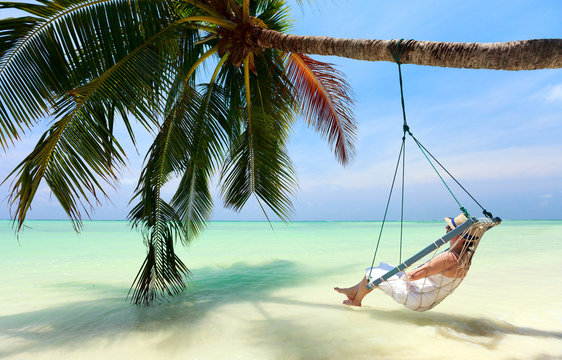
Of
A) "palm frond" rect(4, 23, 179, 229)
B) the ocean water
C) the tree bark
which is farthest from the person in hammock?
"palm frond" rect(4, 23, 179, 229)

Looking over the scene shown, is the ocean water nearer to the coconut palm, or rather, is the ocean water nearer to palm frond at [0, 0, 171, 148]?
the coconut palm

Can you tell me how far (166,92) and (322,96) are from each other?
2.12m

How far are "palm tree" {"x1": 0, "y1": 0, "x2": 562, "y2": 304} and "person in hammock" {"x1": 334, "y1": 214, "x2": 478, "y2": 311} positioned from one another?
1158mm

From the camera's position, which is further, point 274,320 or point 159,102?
point 274,320

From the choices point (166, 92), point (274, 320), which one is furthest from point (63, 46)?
point (274, 320)

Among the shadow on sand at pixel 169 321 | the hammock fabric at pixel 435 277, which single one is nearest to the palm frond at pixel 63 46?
the shadow on sand at pixel 169 321

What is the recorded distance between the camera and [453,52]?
1652mm

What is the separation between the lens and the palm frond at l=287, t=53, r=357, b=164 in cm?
373

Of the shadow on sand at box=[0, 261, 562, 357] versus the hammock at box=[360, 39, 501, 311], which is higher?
the hammock at box=[360, 39, 501, 311]

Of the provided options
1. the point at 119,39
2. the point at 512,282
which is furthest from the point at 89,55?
the point at 512,282

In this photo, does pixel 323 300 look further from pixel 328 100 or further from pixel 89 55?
pixel 89 55

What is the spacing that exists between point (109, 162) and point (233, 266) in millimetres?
3825

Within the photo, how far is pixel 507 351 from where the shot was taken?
77.0 inches

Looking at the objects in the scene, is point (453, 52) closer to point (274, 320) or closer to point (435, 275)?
point (435, 275)
